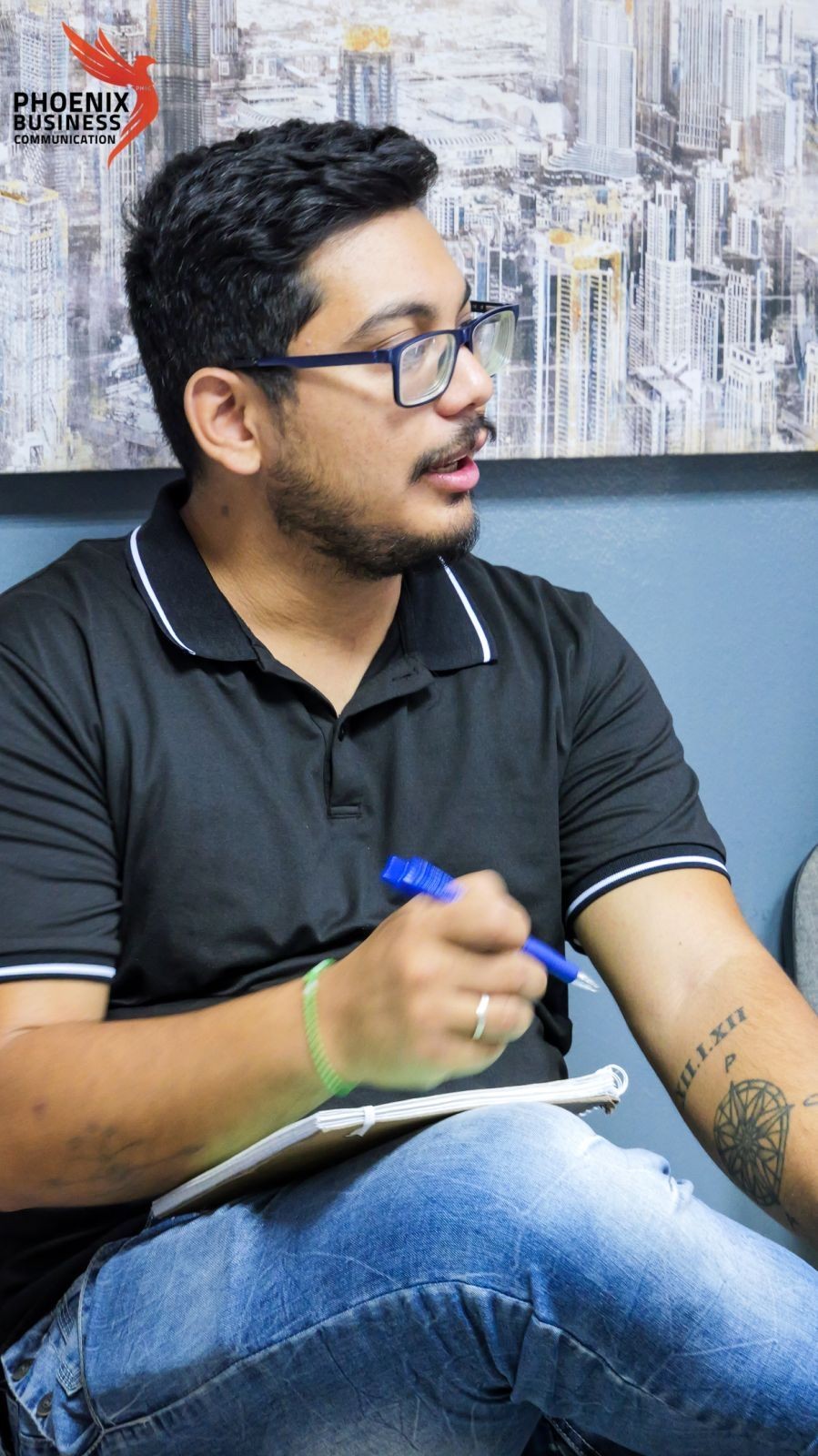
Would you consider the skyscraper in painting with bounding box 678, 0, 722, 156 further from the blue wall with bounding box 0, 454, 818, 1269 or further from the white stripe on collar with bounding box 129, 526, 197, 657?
the white stripe on collar with bounding box 129, 526, 197, 657

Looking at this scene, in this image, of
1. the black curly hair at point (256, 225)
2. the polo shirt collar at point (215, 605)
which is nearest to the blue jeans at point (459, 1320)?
the polo shirt collar at point (215, 605)

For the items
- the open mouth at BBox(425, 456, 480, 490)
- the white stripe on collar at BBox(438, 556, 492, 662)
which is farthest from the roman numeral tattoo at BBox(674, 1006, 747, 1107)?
the open mouth at BBox(425, 456, 480, 490)

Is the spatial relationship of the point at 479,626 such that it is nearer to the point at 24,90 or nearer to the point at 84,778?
the point at 84,778

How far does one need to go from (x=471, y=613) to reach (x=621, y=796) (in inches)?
8.1

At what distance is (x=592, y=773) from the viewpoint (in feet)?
4.15

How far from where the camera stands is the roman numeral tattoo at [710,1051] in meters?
1.11

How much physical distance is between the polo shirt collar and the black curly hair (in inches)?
4.2

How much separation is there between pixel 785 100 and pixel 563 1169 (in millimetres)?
1094

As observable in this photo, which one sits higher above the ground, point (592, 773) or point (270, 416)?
point (270, 416)

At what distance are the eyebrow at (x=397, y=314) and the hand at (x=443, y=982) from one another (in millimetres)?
507

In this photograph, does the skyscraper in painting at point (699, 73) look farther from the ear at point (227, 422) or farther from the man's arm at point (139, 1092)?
the man's arm at point (139, 1092)

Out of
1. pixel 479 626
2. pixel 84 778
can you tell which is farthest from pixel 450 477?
pixel 84 778

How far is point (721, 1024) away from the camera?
3.68ft

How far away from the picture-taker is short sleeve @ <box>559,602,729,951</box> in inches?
48.4
